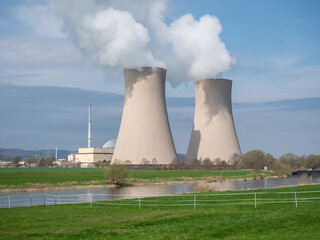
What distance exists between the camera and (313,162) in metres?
56.4

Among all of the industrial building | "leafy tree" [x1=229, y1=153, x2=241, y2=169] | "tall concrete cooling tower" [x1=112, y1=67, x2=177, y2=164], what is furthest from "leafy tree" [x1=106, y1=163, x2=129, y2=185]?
the industrial building

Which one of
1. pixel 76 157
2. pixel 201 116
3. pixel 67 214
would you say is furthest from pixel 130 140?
pixel 76 157

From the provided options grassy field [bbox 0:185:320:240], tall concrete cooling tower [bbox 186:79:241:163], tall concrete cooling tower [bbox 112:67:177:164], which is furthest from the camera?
tall concrete cooling tower [bbox 186:79:241:163]

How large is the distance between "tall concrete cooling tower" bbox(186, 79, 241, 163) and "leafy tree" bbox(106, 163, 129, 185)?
14334 mm

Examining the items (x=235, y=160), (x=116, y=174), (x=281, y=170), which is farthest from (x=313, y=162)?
(x=116, y=174)

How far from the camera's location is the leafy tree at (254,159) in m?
47.9

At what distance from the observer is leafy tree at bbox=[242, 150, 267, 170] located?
47.9 m

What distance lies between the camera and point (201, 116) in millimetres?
40719

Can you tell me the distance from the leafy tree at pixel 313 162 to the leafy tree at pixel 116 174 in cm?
3623

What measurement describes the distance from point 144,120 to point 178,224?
26171mm

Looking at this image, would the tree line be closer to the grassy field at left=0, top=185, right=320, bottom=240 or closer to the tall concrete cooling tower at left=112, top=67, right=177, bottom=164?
the tall concrete cooling tower at left=112, top=67, right=177, bottom=164

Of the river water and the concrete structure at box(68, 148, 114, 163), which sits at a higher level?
the concrete structure at box(68, 148, 114, 163)

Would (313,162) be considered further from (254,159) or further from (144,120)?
(144,120)

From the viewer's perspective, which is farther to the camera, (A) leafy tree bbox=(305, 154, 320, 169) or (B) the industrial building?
(B) the industrial building
